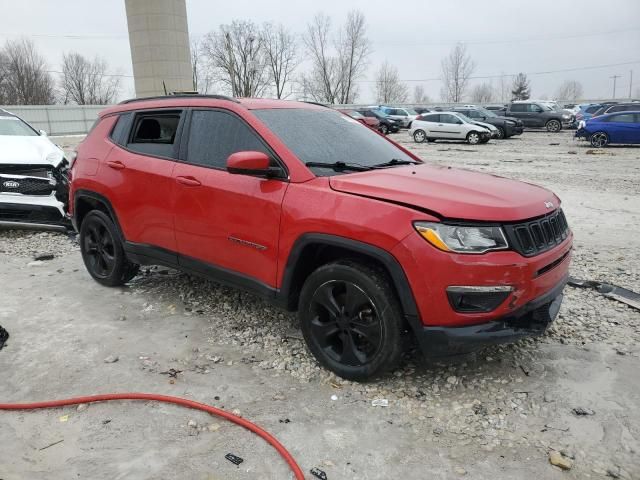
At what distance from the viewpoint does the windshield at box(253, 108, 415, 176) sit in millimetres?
3732

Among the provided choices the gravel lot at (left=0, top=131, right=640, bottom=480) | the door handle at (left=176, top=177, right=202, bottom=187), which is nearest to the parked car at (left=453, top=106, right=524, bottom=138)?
the gravel lot at (left=0, top=131, right=640, bottom=480)

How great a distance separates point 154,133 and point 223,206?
1310mm

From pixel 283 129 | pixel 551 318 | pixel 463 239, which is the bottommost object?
pixel 551 318

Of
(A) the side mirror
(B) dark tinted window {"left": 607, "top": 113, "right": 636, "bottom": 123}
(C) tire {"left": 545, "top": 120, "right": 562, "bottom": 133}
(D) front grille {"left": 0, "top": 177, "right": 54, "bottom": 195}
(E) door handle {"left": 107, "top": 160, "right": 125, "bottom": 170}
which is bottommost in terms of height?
(C) tire {"left": 545, "top": 120, "right": 562, "bottom": 133}

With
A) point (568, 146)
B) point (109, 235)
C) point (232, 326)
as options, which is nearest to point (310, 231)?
point (232, 326)

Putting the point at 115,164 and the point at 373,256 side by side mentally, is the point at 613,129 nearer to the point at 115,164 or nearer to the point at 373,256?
the point at 115,164

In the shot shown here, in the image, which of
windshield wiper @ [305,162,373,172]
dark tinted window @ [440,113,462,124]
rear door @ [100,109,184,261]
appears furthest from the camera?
dark tinted window @ [440,113,462,124]

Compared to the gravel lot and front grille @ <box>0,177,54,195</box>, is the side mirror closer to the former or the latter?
the gravel lot

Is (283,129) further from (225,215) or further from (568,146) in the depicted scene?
(568,146)

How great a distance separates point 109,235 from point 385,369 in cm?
321

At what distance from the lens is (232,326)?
434cm

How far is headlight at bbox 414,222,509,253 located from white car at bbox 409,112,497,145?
74.2ft

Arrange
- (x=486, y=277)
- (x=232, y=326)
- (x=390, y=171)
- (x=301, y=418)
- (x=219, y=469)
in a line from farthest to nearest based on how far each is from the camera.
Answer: (x=232, y=326) → (x=390, y=171) → (x=301, y=418) → (x=486, y=277) → (x=219, y=469)

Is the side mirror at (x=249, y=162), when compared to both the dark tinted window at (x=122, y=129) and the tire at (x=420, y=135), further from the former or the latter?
the tire at (x=420, y=135)
